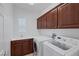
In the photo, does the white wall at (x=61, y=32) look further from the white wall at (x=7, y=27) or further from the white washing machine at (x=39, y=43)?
the white wall at (x=7, y=27)

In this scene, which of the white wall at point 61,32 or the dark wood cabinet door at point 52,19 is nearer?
the white wall at point 61,32

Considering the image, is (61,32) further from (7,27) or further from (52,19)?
(7,27)

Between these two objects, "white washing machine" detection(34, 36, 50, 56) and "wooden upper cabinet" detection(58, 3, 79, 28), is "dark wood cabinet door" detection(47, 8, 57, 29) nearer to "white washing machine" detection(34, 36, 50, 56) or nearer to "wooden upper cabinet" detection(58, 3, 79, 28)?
"wooden upper cabinet" detection(58, 3, 79, 28)

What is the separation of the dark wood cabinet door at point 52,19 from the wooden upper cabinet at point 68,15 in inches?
2.6

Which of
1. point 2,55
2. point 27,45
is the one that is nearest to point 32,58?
point 27,45

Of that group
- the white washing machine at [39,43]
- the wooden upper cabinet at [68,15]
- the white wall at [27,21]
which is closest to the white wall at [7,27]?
the white wall at [27,21]

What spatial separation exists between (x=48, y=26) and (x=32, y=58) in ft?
1.54

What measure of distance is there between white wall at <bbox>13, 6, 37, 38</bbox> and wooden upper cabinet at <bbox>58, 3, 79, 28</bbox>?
328mm

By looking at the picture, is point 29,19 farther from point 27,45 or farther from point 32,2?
point 27,45

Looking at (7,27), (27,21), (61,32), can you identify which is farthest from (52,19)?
(7,27)

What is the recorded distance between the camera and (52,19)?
143 centimetres

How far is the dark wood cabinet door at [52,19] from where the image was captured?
143cm

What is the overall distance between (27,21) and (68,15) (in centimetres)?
51

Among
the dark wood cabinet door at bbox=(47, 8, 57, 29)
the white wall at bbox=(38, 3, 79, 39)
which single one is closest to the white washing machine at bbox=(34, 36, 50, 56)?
the white wall at bbox=(38, 3, 79, 39)
